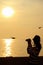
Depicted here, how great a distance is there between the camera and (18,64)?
528 cm

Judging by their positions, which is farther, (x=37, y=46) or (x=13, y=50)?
(x=13, y=50)

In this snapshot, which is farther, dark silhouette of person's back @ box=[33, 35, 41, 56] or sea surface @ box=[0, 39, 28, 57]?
sea surface @ box=[0, 39, 28, 57]

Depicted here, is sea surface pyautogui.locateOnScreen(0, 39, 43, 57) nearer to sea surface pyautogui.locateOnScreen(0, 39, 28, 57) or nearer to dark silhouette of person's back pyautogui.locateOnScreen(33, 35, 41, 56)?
sea surface pyautogui.locateOnScreen(0, 39, 28, 57)

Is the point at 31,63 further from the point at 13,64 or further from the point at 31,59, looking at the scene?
the point at 13,64

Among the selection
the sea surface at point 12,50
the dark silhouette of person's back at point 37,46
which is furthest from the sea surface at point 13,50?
the dark silhouette of person's back at point 37,46

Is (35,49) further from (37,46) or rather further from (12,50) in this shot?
(12,50)

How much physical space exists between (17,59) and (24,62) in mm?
167

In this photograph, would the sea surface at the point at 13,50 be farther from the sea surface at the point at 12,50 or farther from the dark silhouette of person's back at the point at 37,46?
the dark silhouette of person's back at the point at 37,46

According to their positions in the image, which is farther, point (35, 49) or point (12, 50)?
point (12, 50)

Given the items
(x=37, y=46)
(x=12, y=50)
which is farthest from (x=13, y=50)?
(x=37, y=46)

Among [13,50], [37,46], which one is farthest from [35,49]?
[13,50]

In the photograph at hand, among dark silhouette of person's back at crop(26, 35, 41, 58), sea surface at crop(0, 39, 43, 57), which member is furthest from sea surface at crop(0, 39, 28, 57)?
dark silhouette of person's back at crop(26, 35, 41, 58)

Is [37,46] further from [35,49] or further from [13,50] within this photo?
[13,50]

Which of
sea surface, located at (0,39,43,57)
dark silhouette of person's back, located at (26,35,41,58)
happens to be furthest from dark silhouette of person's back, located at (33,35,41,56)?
sea surface, located at (0,39,43,57)
